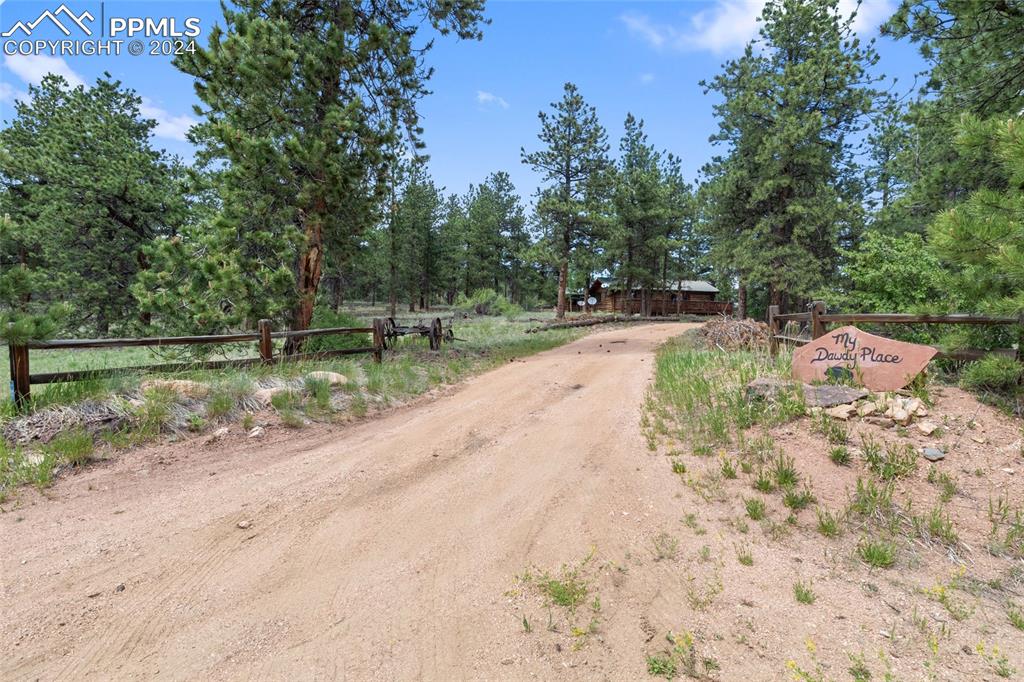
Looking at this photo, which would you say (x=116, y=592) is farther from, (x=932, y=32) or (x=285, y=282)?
(x=932, y=32)

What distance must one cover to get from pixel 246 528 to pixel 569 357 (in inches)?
427

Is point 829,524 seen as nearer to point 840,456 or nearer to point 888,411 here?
point 840,456

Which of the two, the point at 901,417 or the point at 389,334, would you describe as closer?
the point at 901,417

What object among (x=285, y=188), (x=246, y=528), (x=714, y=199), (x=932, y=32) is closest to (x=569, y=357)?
(x=285, y=188)

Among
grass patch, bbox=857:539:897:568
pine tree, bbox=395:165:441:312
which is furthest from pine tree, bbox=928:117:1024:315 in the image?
pine tree, bbox=395:165:441:312

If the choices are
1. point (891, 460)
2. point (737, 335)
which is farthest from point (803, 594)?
point (737, 335)

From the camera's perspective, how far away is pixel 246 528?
380 centimetres

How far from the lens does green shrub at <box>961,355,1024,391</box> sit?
5137mm

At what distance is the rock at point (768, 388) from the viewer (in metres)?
6.07

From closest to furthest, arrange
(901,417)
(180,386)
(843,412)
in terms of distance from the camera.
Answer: (901,417)
(843,412)
(180,386)

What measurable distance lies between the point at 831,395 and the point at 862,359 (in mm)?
856

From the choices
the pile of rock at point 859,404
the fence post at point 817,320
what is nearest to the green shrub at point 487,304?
the fence post at point 817,320

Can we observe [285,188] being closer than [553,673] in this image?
No

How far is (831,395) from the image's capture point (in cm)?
570
